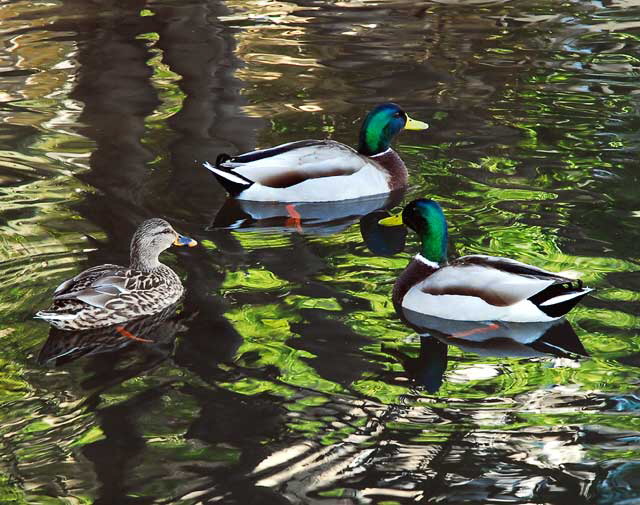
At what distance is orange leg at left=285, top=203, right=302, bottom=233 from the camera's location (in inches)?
358

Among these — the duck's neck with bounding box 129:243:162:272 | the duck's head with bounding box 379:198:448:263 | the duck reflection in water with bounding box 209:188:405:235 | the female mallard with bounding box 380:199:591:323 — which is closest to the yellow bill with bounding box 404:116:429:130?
the duck reflection in water with bounding box 209:188:405:235

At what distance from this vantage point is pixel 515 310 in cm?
709

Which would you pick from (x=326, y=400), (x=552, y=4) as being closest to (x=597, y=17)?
(x=552, y=4)

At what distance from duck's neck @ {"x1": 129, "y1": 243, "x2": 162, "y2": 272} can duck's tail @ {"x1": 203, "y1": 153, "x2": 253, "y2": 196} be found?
1987 millimetres

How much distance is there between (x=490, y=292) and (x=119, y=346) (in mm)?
2225

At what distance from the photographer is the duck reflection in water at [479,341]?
6.63m

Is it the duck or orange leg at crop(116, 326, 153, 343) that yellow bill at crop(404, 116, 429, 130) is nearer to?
the duck

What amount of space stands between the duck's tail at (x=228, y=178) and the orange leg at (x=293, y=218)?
385 mm

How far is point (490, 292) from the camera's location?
7.05m

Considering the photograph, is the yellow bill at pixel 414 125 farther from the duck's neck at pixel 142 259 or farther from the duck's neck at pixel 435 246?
the duck's neck at pixel 142 259

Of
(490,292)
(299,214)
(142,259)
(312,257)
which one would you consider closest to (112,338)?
(142,259)

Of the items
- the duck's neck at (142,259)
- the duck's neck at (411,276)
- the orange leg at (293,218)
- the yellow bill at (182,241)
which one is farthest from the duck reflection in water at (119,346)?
the orange leg at (293,218)

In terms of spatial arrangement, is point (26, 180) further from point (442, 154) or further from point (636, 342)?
point (636, 342)

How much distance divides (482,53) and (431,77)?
3.56 ft
